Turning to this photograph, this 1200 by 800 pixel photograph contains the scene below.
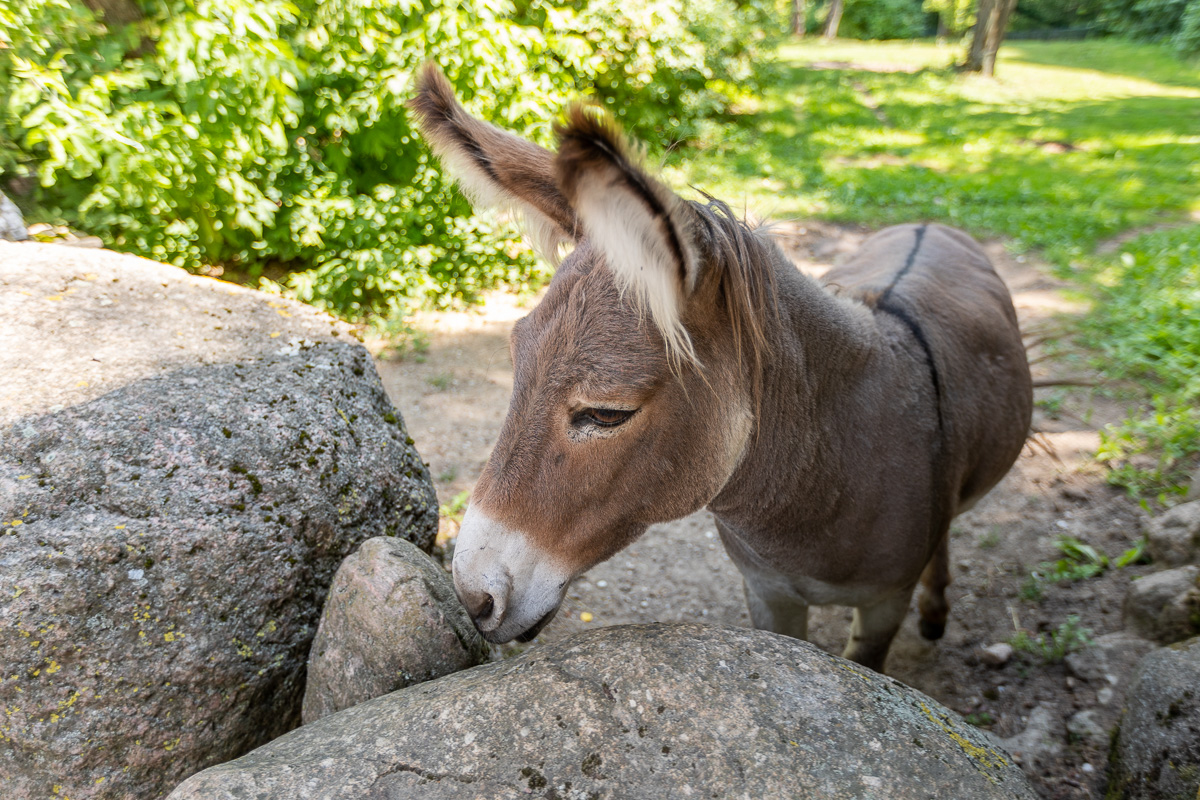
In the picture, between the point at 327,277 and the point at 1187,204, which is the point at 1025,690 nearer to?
the point at 327,277

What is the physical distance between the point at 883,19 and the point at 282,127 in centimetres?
3803

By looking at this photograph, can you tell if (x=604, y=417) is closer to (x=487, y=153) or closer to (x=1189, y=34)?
(x=487, y=153)

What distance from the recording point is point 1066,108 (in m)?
14.9

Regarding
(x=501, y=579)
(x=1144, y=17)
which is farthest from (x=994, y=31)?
(x=501, y=579)

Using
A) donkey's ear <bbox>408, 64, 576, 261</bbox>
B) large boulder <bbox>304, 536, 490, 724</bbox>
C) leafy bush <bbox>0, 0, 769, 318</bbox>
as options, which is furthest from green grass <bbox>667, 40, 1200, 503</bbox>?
leafy bush <bbox>0, 0, 769, 318</bbox>

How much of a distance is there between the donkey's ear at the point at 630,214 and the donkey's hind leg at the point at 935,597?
2.42 meters

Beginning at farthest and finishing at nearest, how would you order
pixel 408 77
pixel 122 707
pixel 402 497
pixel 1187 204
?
pixel 1187 204 < pixel 408 77 < pixel 402 497 < pixel 122 707

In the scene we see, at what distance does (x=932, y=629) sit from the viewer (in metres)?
3.58

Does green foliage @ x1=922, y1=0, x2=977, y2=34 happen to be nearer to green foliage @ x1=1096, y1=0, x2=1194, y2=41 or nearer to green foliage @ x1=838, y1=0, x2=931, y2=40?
green foliage @ x1=838, y1=0, x2=931, y2=40

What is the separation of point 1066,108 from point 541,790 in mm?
18599

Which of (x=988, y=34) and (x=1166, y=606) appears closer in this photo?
(x=1166, y=606)

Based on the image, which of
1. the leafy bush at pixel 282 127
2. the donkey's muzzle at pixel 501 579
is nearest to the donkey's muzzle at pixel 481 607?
the donkey's muzzle at pixel 501 579

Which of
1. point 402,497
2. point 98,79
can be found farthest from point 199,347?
point 98,79

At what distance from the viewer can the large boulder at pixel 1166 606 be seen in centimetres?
272
